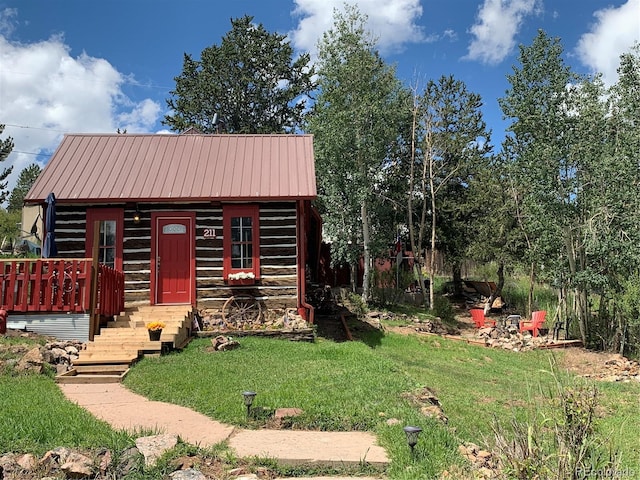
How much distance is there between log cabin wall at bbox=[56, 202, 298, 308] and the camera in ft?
41.9

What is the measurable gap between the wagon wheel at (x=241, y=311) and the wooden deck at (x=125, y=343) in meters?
0.98

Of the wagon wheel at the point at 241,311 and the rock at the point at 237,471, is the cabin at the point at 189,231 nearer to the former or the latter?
the wagon wheel at the point at 241,311

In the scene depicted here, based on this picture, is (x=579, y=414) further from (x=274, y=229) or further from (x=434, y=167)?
(x=434, y=167)

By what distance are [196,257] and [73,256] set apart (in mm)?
3029

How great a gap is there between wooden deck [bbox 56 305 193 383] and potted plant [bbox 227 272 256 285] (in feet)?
4.16

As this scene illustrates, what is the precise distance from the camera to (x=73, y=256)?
502 inches

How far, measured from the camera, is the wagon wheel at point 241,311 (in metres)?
12.4

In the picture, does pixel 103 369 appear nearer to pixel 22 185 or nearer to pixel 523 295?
pixel 523 295

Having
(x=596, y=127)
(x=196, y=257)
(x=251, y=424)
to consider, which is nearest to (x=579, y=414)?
(x=251, y=424)

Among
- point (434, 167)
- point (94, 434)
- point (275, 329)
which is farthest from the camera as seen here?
point (434, 167)

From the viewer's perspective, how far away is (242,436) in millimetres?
5414

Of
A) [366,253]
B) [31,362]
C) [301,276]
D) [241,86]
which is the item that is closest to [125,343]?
[31,362]

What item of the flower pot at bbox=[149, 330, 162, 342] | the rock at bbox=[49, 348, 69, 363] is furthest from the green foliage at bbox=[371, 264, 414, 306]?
the rock at bbox=[49, 348, 69, 363]

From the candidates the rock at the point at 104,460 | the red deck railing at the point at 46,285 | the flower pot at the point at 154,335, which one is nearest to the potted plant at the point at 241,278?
the flower pot at the point at 154,335
